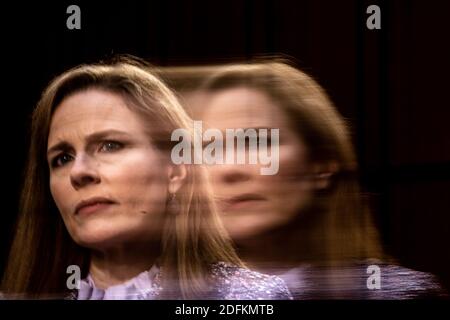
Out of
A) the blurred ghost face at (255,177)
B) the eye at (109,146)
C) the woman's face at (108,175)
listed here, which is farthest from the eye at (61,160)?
the blurred ghost face at (255,177)

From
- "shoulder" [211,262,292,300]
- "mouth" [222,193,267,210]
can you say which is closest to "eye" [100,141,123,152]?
"mouth" [222,193,267,210]

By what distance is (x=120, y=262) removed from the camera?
2.74m

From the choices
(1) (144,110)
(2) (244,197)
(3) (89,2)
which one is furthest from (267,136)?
(3) (89,2)

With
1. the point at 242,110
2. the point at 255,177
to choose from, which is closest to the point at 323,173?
the point at 255,177

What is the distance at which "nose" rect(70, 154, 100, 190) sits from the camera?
105 inches

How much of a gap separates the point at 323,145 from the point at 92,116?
0.82 metres

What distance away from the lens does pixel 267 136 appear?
2.70 m

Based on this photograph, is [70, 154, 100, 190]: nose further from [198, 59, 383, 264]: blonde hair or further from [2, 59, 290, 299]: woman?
[198, 59, 383, 264]: blonde hair

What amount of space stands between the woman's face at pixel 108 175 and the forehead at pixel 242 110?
0.80ft

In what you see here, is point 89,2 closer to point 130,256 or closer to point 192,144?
point 192,144

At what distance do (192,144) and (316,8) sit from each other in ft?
2.14

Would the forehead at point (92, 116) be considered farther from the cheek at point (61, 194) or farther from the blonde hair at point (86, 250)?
the cheek at point (61, 194)

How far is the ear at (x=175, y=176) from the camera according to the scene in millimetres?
2705

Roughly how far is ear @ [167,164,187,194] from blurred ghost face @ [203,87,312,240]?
0.35ft
